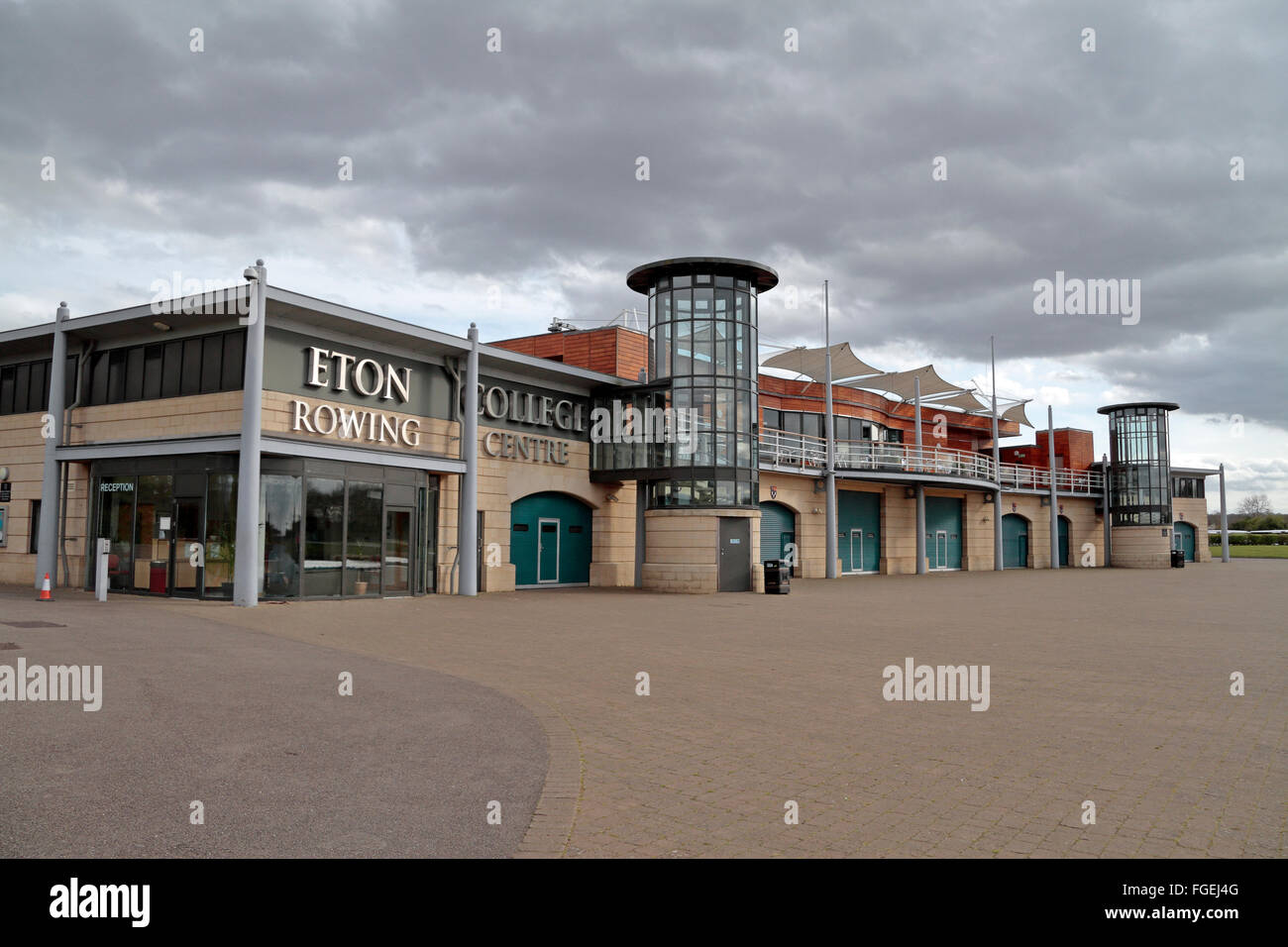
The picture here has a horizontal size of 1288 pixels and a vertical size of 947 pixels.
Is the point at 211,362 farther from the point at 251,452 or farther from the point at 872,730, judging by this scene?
the point at 872,730

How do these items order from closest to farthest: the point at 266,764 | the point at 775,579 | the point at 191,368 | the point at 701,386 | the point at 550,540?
the point at 266,764 < the point at 191,368 < the point at 775,579 < the point at 701,386 < the point at 550,540

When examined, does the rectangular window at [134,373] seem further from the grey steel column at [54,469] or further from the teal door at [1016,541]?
the teal door at [1016,541]

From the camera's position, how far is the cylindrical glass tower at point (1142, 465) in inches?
1930

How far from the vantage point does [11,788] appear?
5.17 metres

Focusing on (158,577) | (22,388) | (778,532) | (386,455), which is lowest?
(158,577)

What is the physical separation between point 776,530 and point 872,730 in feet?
83.1

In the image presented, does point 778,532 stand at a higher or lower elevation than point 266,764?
higher

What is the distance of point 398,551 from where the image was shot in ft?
66.5

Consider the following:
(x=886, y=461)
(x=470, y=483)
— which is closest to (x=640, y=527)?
(x=470, y=483)

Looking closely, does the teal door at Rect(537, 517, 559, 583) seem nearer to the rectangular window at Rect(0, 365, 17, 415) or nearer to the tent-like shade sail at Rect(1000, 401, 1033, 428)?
the rectangular window at Rect(0, 365, 17, 415)

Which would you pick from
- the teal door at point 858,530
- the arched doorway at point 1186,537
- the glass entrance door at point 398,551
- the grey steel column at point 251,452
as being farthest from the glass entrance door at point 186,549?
the arched doorway at point 1186,537

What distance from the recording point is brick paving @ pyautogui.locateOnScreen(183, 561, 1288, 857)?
186 inches

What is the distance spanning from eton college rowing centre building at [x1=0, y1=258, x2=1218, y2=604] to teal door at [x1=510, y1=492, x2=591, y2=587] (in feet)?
0.20

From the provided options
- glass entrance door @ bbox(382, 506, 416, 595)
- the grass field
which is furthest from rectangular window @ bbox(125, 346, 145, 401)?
the grass field
